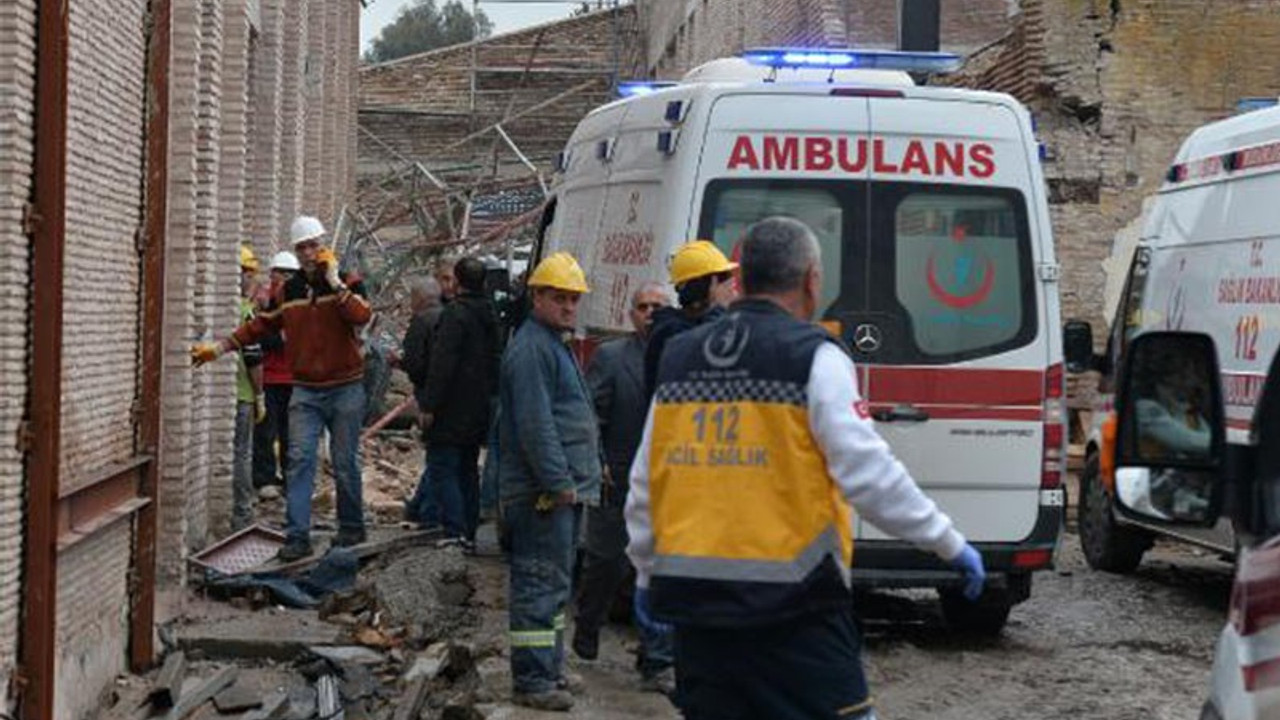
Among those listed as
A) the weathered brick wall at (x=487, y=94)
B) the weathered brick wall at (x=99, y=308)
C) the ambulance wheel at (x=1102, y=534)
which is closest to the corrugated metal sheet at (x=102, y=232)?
the weathered brick wall at (x=99, y=308)

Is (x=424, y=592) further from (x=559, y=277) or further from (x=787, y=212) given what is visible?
(x=559, y=277)

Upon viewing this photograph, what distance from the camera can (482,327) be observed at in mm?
12836

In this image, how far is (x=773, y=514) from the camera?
5.16 metres

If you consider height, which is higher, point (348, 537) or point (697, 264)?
point (697, 264)

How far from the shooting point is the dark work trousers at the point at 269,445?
50.5 feet

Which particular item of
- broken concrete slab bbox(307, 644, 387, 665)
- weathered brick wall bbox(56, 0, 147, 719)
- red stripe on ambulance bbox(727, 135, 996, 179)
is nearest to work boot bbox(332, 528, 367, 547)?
broken concrete slab bbox(307, 644, 387, 665)

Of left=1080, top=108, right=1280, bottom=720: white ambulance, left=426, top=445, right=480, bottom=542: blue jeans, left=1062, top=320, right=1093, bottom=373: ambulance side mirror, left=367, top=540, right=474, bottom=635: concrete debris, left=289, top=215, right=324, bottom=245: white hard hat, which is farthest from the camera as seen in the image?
left=426, top=445, right=480, bottom=542: blue jeans

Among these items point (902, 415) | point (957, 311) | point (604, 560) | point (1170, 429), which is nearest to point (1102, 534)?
point (957, 311)

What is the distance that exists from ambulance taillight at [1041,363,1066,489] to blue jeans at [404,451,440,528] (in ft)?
15.0

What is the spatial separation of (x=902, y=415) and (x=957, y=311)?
0.61m

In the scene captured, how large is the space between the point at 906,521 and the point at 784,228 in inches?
34.5

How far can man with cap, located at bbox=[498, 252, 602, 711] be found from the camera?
8.46m

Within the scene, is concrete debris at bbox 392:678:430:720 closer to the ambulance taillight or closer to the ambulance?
the ambulance

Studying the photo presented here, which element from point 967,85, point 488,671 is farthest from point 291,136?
point 488,671
